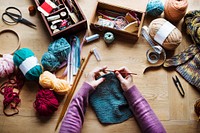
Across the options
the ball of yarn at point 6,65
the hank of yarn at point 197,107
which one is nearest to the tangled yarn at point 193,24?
the hank of yarn at point 197,107

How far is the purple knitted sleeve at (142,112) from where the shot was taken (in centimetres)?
141

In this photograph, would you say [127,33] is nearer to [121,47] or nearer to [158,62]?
[121,47]

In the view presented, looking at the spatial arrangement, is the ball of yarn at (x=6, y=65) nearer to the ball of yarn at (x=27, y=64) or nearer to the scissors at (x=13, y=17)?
the ball of yarn at (x=27, y=64)

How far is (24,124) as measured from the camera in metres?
1.49

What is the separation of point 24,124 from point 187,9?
1027 millimetres

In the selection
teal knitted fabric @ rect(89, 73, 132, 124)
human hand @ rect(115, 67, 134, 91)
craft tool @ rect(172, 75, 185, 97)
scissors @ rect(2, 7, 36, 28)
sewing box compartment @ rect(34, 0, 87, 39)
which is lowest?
craft tool @ rect(172, 75, 185, 97)

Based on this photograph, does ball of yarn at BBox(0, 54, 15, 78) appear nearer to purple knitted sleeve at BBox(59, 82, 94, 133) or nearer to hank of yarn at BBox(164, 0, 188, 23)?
purple knitted sleeve at BBox(59, 82, 94, 133)

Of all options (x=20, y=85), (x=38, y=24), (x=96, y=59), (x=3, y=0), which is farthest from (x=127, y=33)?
(x=3, y=0)

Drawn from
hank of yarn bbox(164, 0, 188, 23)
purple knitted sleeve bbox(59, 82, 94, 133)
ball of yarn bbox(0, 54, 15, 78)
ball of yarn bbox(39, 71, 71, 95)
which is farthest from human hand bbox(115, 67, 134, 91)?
ball of yarn bbox(0, 54, 15, 78)

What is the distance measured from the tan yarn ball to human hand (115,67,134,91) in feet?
0.74

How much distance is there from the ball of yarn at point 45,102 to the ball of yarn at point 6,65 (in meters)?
0.19

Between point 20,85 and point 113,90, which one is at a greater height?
point 20,85

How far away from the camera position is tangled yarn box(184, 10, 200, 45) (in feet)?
4.95

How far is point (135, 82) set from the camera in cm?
154
